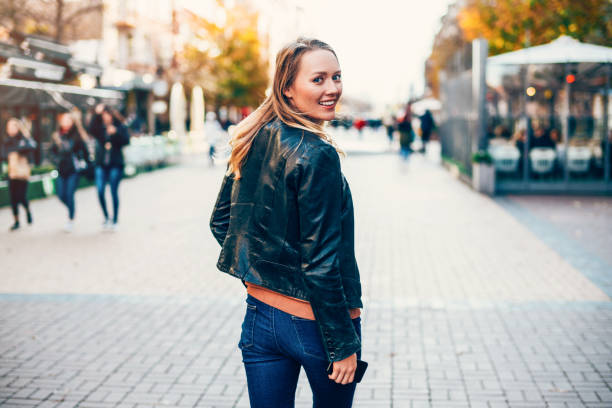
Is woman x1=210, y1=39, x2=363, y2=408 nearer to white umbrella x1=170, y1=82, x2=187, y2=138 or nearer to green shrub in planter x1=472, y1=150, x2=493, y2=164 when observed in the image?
green shrub in planter x1=472, y1=150, x2=493, y2=164

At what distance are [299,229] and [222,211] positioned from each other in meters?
0.47

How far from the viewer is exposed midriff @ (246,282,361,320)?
211 cm

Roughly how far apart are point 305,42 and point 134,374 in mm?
3004

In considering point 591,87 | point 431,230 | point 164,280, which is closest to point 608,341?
point 164,280

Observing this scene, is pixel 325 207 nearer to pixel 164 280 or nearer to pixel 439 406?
pixel 439 406

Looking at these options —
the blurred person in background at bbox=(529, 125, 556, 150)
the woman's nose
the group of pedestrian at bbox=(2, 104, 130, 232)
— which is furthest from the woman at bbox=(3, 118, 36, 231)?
the blurred person in background at bbox=(529, 125, 556, 150)

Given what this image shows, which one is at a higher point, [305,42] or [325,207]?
[305,42]

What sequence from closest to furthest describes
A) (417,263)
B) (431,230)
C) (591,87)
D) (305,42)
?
(305,42) → (417,263) → (431,230) → (591,87)

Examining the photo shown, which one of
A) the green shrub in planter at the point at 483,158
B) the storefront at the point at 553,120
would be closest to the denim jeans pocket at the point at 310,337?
the green shrub in planter at the point at 483,158

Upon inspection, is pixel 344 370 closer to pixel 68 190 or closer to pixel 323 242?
pixel 323 242

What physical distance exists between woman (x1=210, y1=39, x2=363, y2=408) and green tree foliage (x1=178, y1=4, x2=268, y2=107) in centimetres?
3684

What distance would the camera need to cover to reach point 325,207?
2.00 meters

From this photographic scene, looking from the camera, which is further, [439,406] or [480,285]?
[480,285]

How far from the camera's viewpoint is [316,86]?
7.12 ft
